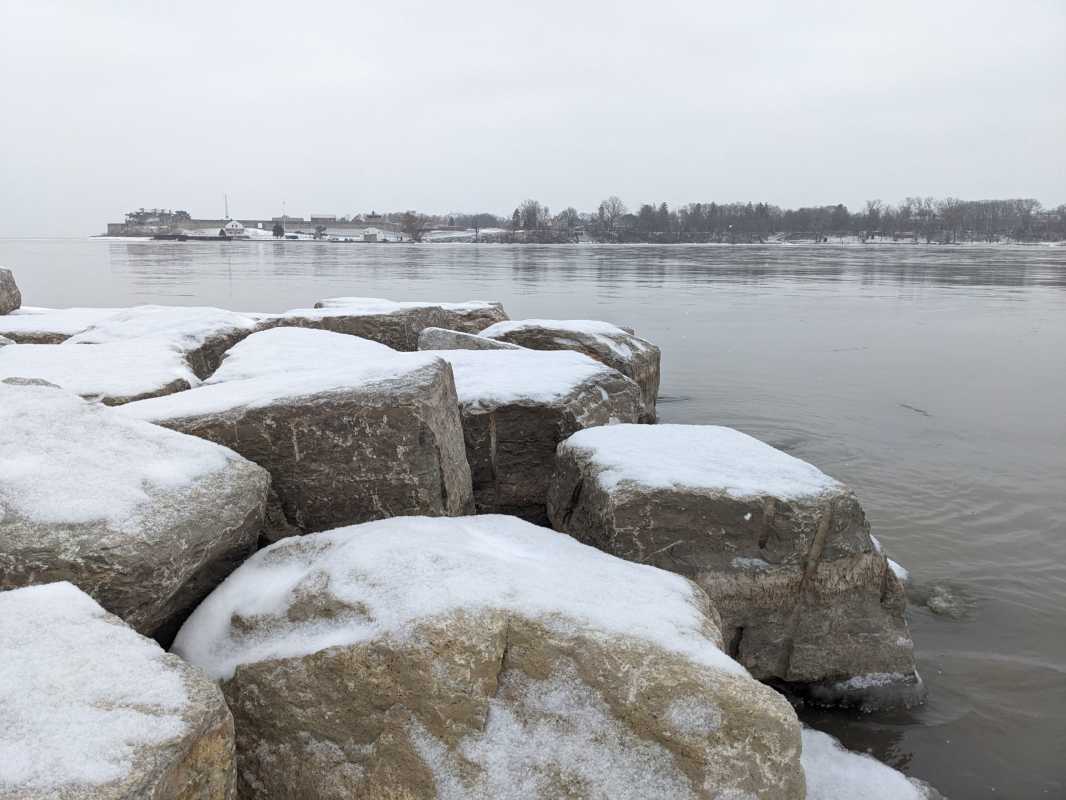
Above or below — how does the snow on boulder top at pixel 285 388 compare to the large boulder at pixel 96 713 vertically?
above

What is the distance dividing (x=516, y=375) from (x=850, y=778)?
302 cm

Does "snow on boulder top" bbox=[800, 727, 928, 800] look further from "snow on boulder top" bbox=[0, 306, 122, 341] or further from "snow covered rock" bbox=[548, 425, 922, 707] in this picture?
"snow on boulder top" bbox=[0, 306, 122, 341]

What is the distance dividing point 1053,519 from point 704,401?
15.8ft

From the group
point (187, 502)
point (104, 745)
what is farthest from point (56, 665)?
point (187, 502)

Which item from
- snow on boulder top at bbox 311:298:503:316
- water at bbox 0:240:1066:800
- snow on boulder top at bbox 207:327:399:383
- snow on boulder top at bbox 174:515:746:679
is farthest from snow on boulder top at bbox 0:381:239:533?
snow on boulder top at bbox 311:298:503:316

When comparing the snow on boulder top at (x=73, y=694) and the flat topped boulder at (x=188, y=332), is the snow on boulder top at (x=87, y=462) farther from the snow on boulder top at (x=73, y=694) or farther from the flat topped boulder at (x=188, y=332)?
the flat topped boulder at (x=188, y=332)

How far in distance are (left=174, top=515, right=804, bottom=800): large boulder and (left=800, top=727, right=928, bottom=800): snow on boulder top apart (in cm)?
117

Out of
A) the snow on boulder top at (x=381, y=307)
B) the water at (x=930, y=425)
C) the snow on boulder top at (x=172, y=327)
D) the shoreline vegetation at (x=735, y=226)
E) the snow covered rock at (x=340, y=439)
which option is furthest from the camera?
the shoreline vegetation at (x=735, y=226)

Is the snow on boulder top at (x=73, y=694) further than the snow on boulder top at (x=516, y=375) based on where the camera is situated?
No

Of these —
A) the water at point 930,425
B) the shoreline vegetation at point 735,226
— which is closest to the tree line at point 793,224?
the shoreline vegetation at point 735,226

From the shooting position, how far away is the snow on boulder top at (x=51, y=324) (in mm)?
7281

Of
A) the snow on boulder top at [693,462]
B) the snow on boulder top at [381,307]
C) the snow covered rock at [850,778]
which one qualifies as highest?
the snow on boulder top at [381,307]

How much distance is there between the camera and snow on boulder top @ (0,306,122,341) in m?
7.28

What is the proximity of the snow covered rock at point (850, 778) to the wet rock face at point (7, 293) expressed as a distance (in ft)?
30.4
